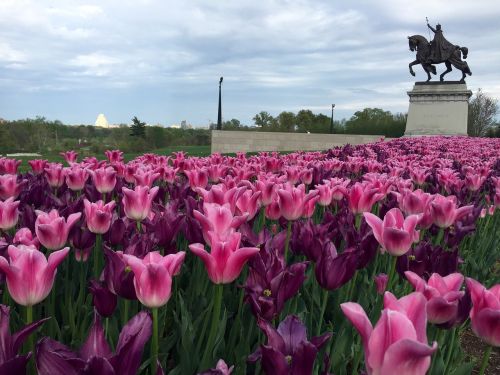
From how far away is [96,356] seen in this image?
38.4 inches

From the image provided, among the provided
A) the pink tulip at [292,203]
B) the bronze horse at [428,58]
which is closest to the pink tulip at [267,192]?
the pink tulip at [292,203]

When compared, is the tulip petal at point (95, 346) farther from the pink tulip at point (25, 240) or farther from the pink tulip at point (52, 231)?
the pink tulip at point (52, 231)

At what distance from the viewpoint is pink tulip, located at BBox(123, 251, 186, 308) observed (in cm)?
Answer: 137

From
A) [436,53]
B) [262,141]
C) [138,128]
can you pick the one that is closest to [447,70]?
[436,53]

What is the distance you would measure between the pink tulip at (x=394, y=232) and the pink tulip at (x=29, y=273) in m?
1.20

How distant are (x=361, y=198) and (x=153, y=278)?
1930mm

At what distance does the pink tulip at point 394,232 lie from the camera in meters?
1.96

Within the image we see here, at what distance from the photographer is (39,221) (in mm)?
1974

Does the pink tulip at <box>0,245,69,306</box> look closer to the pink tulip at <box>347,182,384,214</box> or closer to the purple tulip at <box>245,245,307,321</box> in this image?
the purple tulip at <box>245,245,307,321</box>

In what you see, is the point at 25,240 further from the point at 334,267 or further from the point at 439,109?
the point at 439,109

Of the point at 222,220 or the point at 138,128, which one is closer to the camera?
the point at 222,220

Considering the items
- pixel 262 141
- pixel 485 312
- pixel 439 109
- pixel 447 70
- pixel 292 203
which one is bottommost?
pixel 485 312

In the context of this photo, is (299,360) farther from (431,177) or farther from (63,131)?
(63,131)

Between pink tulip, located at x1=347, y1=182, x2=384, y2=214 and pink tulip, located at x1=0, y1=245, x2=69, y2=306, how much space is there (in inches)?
80.3
